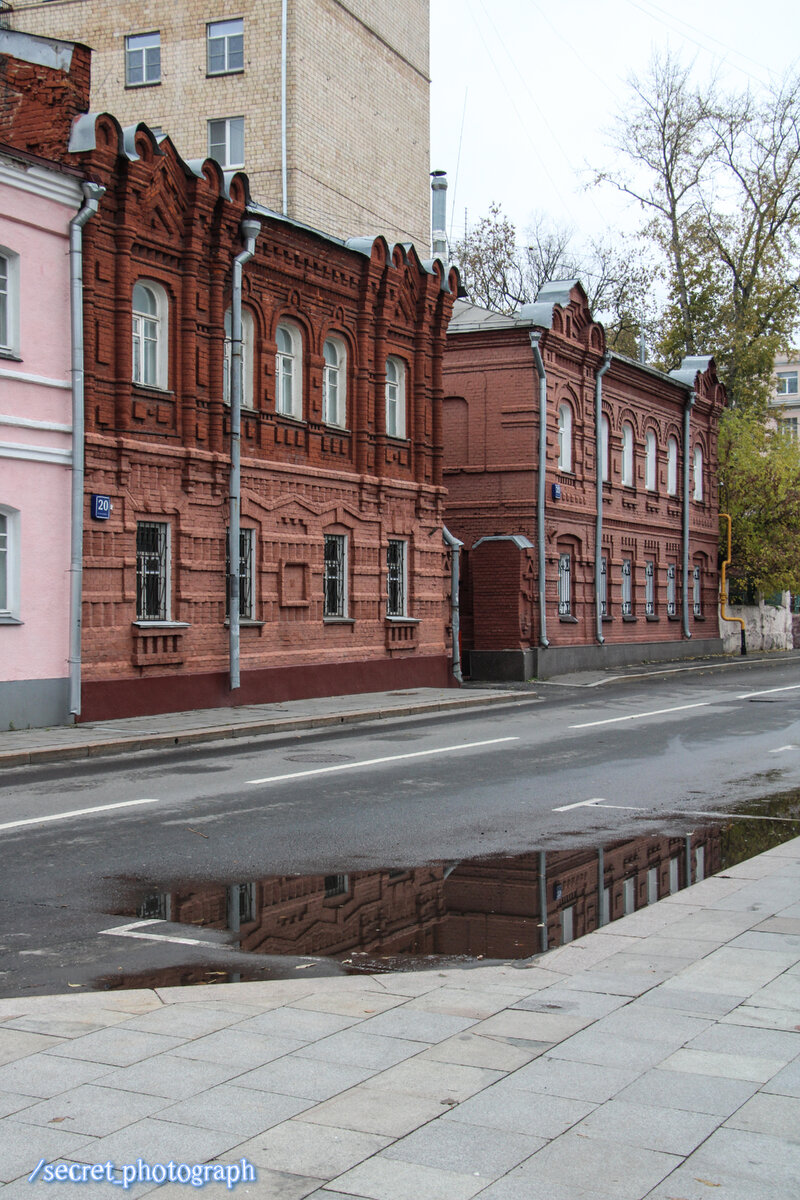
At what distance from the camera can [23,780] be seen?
44.0 ft

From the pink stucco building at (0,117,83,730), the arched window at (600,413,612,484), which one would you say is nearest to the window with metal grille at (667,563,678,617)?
the arched window at (600,413,612,484)

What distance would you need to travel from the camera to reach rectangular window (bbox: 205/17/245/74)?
3369 cm

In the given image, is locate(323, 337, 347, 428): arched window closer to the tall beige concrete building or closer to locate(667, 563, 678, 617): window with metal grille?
the tall beige concrete building

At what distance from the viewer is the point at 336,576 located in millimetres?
24547

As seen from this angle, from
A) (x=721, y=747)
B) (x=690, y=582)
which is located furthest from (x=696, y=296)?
(x=721, y=747)

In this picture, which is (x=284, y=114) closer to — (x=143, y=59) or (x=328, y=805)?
(x=143, y=59)

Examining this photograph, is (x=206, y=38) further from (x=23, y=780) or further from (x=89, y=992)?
(x=89, y=992)

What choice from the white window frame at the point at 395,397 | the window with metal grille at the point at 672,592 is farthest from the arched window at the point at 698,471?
the white window frame at the point at 395,397

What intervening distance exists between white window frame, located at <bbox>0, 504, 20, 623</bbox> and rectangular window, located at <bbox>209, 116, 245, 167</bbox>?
19.3 meters

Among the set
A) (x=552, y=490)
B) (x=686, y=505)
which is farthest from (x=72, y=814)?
(x=686, y=505)

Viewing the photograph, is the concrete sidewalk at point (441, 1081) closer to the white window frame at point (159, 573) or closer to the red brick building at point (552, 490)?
the white window frame at point (159, 573)

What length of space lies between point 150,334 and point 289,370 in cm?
383

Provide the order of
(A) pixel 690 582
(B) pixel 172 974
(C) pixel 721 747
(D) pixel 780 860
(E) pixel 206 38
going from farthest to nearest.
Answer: (A) pixel 690 582
(E) pixel 206 38
(C) pixel 721 747
(D) pixel 780 860
(B) pixel 172 974

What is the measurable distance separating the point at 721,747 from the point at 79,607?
8799mm
